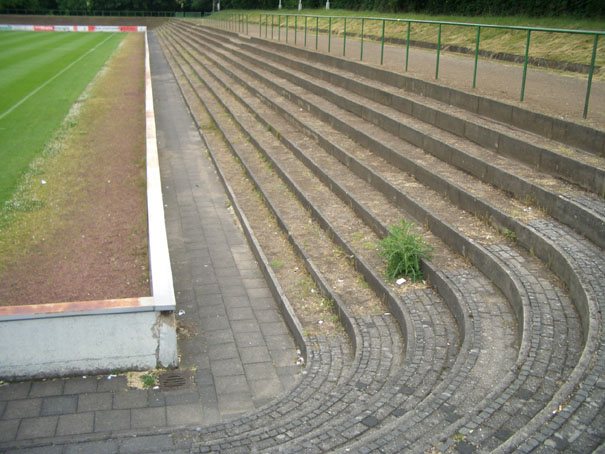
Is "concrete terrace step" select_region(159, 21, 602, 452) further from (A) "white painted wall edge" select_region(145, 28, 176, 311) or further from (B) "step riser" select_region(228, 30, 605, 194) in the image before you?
(A) "white painted wall edge" select_region(145, 28, 176, 311)

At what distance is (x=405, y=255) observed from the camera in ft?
21.3

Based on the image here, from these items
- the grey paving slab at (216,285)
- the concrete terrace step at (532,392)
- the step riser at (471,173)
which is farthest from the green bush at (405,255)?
the grey paving slab at (216,285)

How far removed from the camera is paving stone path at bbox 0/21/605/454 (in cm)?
410

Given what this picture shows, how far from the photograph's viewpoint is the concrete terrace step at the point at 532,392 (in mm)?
3590

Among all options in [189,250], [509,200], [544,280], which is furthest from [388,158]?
[544,280]

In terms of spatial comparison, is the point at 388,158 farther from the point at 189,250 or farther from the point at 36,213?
the point at 36,213

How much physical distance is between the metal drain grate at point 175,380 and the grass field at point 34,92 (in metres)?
7.01

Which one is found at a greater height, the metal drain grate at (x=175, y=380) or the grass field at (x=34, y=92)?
the grass field at (x=34, y=92)

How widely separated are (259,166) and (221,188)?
897 millimetres

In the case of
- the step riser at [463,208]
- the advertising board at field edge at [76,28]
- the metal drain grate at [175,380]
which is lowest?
the metal drain grate at [175,380]

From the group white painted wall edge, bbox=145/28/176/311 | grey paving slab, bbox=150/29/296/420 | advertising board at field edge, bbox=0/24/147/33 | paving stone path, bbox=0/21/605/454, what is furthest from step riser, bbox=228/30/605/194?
advertising board at field edge, bbox=0/24/147/33

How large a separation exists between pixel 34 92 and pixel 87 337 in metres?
21.6

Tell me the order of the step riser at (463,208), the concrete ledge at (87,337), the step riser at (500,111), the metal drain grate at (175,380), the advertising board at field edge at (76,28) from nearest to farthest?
the step riser at (463,208)
the concrete ledge at (87,337)
the metal drain grate at (175,380)
the step riser at (500,111)
the advertising board at field edge at (76,28)

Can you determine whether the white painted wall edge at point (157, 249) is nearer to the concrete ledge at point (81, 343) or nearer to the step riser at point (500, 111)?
the concrete ledge at point (81, 343)
